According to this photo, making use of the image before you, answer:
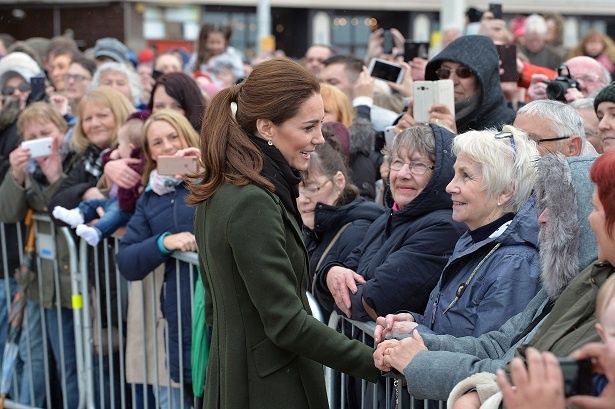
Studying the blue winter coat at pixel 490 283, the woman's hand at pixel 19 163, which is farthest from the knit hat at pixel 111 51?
the blue winter coat at pixel 490 283

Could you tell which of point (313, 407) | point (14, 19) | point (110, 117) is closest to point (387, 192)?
point (313, 407)

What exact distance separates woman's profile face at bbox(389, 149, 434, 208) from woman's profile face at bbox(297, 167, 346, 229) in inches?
27.6

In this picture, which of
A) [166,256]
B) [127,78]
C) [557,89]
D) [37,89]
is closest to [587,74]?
[557,89]

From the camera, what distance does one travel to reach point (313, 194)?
4.76 m

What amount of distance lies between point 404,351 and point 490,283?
16.4 inches

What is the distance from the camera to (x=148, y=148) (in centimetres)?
549

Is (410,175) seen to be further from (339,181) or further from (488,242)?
(339,181)

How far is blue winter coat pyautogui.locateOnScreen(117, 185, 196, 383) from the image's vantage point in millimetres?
5125

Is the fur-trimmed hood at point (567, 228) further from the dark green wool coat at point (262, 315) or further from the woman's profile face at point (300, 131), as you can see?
the woman's profile face at point (300, 131)

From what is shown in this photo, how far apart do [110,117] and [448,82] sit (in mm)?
2618

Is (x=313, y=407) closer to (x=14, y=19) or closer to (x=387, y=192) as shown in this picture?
(x=387, y=192)

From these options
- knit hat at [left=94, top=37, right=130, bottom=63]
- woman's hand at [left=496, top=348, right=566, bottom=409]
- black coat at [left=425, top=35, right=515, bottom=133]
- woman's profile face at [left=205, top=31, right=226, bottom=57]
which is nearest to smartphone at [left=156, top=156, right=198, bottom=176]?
black coat at [left=425, top=35, right=515, bottom=133]

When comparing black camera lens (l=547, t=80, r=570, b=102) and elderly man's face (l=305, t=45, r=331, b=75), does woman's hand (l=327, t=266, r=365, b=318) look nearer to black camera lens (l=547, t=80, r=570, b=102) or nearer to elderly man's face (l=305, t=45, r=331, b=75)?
black camera lens (l=547, t=80, r=570, b=102)

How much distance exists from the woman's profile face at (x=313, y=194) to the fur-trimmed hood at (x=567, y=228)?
5.91 ft
